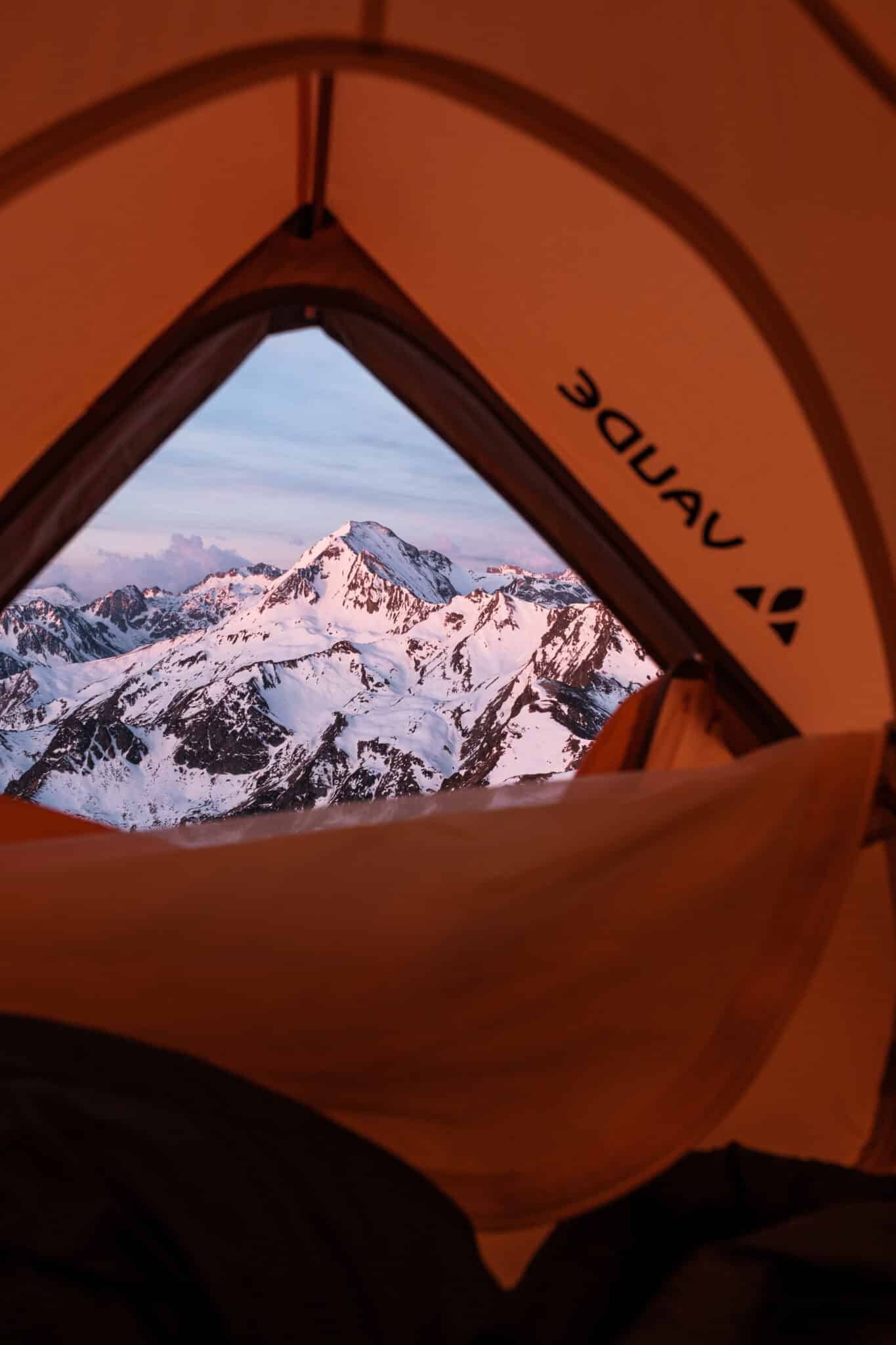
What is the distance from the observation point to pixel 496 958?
948mm

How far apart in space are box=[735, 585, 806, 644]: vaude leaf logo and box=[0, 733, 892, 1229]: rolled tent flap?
384 millimetres

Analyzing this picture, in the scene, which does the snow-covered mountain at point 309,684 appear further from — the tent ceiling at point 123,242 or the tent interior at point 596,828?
the tent interior at point 596,828

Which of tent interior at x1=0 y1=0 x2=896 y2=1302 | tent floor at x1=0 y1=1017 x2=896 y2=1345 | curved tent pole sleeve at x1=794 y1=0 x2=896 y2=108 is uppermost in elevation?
curved tent pole sleeve at x1=794 y1=0 x2=896 y2=108

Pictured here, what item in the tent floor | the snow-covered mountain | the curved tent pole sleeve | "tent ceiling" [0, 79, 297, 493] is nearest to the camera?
the tent floor

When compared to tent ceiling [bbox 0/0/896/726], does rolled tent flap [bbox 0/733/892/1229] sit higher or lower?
lower

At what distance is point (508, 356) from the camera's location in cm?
154

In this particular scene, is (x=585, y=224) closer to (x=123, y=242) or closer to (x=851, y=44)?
(x=851, y=44)

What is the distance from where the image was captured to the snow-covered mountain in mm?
6605

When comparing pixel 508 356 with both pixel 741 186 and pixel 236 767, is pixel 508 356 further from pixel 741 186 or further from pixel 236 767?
pixel 236 767

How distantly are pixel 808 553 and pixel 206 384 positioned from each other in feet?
3.29

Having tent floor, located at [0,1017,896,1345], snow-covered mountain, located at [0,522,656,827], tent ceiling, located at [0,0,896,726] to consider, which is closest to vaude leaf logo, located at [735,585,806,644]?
tent ceiling, located at [0,0,896,726]

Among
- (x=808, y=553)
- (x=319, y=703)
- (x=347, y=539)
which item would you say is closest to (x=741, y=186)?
(x=808, y=553)

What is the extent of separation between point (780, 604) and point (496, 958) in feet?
2.19

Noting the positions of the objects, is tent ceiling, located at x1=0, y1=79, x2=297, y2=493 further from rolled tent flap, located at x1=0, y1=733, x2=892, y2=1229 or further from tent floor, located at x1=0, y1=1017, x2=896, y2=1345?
tent floor, located at x1=0, y1=1017, x2=896, y2=1345
